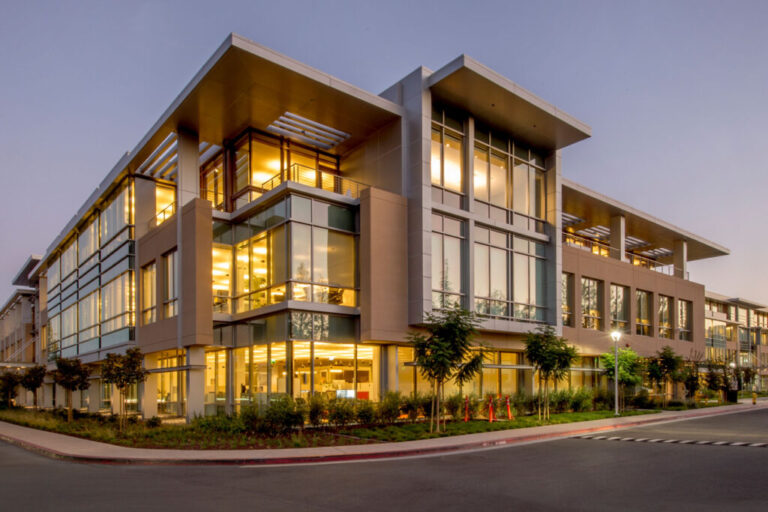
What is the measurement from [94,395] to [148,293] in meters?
15.4

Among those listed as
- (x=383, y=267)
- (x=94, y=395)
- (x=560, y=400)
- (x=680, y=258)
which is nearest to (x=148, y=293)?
(x=383, y=267)

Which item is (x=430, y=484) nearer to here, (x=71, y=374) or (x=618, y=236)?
(x=71, y=374)

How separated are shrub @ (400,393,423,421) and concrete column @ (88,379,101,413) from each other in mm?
25419

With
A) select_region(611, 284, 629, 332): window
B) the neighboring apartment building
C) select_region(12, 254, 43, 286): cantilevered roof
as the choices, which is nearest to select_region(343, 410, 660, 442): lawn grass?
the neighboring apartment building

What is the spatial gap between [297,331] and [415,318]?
4.93 metres

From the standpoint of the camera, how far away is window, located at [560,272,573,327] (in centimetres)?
3572

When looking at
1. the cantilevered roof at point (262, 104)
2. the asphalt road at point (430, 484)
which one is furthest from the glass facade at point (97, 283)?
the asphalt road at point (430, 484)

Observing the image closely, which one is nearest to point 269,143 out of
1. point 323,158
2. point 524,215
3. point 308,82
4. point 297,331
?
point 323,158

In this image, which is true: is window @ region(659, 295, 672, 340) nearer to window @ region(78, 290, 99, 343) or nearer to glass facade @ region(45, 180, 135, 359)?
glass facade @ region(45, 180, 135, 359)

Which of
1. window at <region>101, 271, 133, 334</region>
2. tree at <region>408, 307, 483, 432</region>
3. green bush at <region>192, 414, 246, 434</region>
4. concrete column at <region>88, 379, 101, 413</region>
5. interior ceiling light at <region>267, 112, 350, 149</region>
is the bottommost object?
concrete column at <region>88, 379, 101, 413</region>

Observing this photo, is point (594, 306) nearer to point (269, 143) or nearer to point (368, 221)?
point (368, 221)

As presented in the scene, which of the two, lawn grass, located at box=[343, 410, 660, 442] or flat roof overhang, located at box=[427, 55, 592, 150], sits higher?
flat roof overhang, located at box=[427, 55, 592, 150]

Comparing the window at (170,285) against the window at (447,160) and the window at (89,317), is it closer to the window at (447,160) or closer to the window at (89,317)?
the window at (89,317)

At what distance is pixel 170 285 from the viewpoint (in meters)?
28.4
